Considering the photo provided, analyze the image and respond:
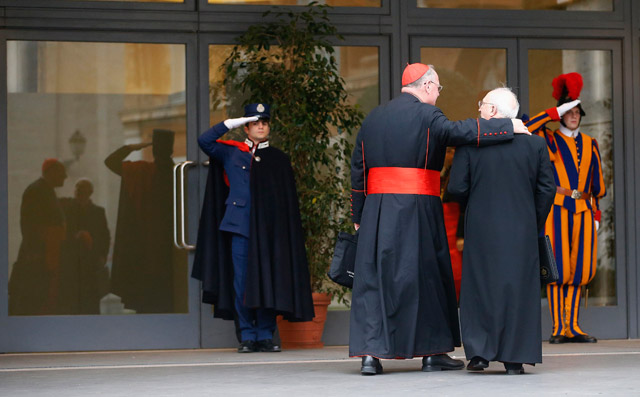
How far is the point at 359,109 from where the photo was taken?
24.9 feet

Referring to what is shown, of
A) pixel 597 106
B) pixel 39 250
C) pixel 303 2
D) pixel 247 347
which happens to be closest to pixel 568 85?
pixel 597 106

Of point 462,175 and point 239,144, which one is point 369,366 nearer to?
point 462,175

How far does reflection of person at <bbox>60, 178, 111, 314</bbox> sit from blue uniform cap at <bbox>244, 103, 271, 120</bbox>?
3.78 feet

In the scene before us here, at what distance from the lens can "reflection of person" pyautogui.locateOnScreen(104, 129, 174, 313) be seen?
731 cm

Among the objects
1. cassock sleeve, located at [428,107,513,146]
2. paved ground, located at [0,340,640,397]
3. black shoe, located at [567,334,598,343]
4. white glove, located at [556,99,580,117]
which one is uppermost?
white glove, located at [556,99,580,117]

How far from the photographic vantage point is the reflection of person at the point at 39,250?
7.20 metres

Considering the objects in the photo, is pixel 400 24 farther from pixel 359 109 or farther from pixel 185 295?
pixel 185 295

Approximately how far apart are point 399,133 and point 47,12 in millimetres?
2886

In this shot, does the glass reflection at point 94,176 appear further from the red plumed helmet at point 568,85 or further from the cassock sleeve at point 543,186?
the cassock sleeve at point 543,186

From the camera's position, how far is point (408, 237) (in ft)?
17.7

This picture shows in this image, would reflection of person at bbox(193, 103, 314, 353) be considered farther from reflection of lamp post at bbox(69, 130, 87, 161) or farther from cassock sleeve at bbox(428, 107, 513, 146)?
cassock sleeve at bbox(428, 107, 513, 146)

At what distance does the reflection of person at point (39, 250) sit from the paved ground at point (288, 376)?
1.30 ft

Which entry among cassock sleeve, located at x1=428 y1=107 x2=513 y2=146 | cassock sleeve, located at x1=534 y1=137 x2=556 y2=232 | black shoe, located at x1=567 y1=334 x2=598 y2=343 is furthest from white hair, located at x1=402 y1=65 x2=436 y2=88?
black shoe, located at x1=567 y1=334 x2=598 y2=343

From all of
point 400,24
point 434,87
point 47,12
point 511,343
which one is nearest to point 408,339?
point 511,343
